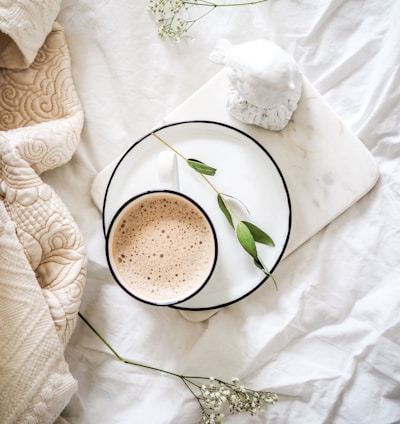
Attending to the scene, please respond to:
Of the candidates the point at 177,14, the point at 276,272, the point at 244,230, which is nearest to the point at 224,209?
the point at 244,230

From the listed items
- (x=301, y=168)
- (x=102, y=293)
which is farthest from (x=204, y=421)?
(x=301, y=168)

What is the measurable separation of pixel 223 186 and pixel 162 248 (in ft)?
0.62

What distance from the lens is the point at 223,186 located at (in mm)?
933

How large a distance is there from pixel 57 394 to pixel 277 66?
2.37 ft

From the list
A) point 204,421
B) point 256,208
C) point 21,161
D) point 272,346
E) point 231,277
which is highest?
point 21,161

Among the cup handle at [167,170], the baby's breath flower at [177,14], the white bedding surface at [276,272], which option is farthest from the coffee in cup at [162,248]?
the baby's breath flower at [177,14]

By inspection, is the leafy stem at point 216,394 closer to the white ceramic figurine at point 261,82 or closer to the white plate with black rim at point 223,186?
the white plate with black rim at point 223,186

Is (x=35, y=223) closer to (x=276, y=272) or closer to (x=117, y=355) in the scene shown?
(x=117, y=355)

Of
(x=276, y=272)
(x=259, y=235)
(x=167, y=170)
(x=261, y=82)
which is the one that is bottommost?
(x=276, y=272)

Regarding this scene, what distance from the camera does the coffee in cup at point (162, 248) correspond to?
2.76ft

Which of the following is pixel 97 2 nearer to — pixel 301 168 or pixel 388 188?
pixel 301 168

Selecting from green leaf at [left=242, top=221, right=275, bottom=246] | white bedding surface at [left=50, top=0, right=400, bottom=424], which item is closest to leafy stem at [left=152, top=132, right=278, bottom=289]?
green leaf at [left=242, top=221, right=275, bottom=246]

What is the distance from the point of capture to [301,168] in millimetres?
935

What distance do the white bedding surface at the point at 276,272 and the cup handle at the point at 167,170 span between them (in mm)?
207
